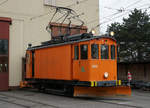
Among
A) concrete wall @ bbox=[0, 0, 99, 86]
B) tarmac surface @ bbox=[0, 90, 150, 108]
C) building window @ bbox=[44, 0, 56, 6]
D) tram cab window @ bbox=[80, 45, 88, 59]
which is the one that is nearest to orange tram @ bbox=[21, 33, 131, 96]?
tram cab window @ bbox=[80, 45, 88, 59]

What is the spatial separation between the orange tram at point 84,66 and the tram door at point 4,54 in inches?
195

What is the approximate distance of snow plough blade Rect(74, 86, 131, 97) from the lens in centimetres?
1394

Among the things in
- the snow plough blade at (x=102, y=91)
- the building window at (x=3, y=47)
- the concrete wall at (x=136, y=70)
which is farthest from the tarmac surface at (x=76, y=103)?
the concrete wall at (x=136, y=70)

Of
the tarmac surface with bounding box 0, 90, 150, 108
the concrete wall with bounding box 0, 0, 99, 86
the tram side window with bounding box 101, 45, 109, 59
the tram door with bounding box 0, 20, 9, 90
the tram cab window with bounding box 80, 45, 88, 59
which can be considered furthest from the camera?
the concrete wall with bounding box 0, 0, 99, 86

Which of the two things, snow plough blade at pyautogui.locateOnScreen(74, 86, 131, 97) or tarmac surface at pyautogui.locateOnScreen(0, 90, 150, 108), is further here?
snow plough blade at pyautogui.locateOnScreen(74, 86, 131, 97)

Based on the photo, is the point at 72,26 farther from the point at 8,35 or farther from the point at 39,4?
the point at 8,35

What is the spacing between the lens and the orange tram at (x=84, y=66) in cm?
Answer: 1336

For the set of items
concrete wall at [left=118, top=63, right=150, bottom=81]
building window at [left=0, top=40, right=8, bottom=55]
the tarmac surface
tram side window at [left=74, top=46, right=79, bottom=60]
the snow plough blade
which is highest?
building window at [left=0, top=40, right=8, bottom=55]

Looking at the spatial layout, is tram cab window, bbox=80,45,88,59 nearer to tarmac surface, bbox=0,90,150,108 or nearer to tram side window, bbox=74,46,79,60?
tram side window, bbox=74,46,79,60

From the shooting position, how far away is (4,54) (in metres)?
20.0

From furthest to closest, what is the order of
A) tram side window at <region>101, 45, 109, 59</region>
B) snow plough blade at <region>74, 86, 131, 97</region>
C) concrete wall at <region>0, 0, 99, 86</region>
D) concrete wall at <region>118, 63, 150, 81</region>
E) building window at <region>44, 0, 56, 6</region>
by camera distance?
building window at <region>44, 0, 56, 6</region> → concrete wall at <region>118, 63, 150, 81</region> → concrete wall at <region>0, 0, 99, 86</region> → snow plough blade at <region>74, 86, 131, 97</region> → tram side window at <region>101, 45, 109, 59</region>

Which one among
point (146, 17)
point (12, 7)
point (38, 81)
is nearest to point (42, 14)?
point (12, 7)

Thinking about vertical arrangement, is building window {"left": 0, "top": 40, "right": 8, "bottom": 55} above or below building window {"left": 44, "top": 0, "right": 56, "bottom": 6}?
below

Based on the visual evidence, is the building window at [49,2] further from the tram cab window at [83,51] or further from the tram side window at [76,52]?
the tram cab window at [83,51]
